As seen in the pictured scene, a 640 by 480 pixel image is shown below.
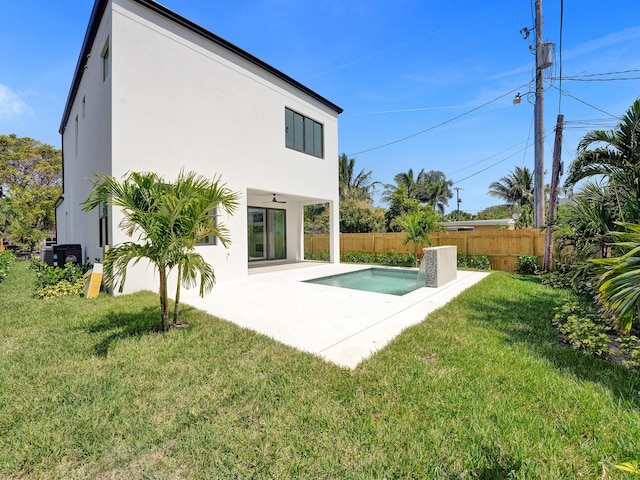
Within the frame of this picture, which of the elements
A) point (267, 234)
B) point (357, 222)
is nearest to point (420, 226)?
point (267, 234)

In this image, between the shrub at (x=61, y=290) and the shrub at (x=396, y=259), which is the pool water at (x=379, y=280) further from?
the shrub at (x=61, y=290)

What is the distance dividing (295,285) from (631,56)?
13.0 meters

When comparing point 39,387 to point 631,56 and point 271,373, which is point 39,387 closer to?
point 271,373

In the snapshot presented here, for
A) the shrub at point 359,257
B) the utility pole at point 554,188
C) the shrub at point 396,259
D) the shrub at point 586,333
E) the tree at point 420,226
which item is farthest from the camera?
the shrub at point 359,257

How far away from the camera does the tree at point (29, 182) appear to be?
19781mm

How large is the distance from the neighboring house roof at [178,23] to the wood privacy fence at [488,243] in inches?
281

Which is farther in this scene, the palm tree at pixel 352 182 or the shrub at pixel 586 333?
the palm tree at pixel 352 182

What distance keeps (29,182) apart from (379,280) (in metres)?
30.1

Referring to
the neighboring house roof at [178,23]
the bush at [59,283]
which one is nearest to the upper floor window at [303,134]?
the neighboring house roof at [178,23]

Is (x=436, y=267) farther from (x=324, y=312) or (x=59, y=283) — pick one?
(x=59, y=283)

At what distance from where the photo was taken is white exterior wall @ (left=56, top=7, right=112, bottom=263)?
7.38 meters

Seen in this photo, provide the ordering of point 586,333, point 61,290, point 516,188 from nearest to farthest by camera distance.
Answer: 1. point 586,333
2. point 61,290
3. point 516,188

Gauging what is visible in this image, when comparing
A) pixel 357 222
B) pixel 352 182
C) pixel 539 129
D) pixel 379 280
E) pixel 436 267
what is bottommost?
pixel 379 280

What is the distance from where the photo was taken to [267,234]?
14602 millimetres
